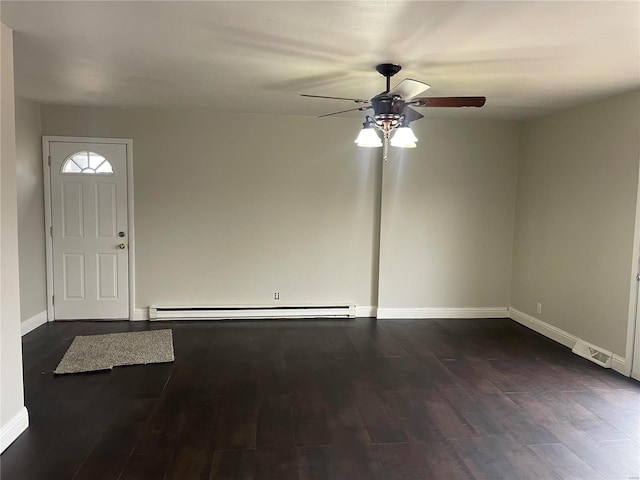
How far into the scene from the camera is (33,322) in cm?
482

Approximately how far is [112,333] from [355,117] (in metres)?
3.80

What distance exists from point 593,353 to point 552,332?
635 millimetres

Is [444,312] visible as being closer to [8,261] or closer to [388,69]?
[388,69]

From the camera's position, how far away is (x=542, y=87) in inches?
148

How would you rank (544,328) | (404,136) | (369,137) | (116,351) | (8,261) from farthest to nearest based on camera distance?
1. (544,328)
2. (116,351)
3. (369,137)
4. (404,136)
5. (8,261)

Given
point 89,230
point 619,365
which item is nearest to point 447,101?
point 619,365

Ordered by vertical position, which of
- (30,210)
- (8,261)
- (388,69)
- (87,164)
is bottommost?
(8,261)

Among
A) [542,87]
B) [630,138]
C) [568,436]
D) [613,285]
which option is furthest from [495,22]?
[613,285]

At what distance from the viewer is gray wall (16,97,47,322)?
4586 mm

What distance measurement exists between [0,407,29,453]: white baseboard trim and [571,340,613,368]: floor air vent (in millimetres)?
4734

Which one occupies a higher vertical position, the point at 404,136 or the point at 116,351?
the point at 404,136

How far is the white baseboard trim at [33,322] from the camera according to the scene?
4.64 m

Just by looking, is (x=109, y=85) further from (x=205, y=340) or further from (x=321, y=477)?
(x=321, y=477)

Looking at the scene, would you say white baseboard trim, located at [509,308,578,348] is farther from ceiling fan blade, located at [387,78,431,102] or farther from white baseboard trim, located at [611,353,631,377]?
ceiling fan blade, located at [387,78,431,102]
